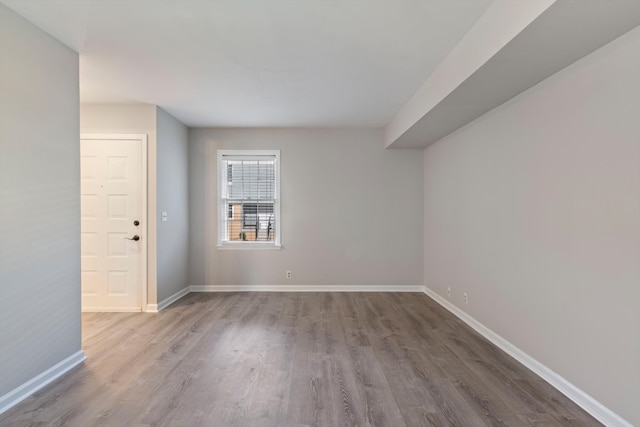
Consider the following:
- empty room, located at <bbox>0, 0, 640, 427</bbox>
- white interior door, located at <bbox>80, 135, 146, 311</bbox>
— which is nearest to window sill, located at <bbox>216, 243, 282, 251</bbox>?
empty room, located at <bbox>0, 0, 640, 427</bbox>

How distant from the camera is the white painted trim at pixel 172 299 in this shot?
4.30 meters

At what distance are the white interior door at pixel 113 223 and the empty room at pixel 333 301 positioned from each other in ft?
0.08

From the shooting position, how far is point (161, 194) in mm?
4305

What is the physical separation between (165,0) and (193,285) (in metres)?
4.15

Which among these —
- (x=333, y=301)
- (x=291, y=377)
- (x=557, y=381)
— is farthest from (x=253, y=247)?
(x=557, y=381)

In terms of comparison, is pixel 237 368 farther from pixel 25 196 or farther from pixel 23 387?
pixel 25 196

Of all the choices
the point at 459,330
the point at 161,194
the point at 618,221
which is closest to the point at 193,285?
the point at 161,194

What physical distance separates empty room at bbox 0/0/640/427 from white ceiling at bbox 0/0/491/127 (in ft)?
0.07

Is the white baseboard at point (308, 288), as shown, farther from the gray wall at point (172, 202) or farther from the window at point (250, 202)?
the window at point (250, 202)

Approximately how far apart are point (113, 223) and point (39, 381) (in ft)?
7.09

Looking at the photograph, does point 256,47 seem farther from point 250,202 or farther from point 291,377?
point 250,202

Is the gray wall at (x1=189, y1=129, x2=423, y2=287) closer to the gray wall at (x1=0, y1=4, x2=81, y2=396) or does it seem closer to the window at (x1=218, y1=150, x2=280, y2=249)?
the window at (x1=218, y1=150, x2=280, y2=249)

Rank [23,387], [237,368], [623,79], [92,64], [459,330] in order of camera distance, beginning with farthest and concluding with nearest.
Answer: [459,330]
[92,64]
[237,368]
[23,387]
[623,79]

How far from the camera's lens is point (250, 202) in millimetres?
5285
